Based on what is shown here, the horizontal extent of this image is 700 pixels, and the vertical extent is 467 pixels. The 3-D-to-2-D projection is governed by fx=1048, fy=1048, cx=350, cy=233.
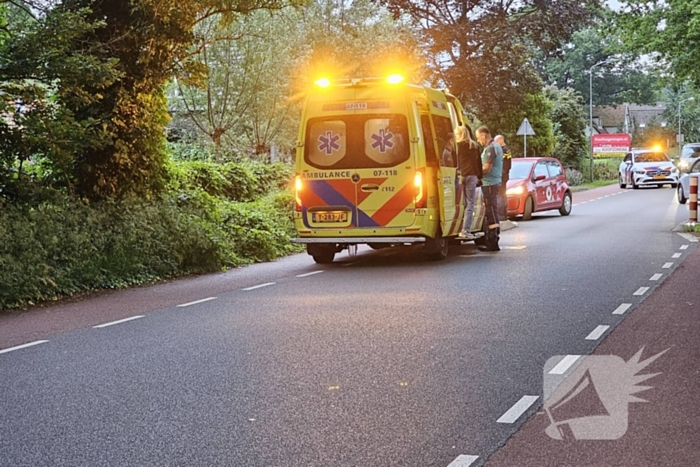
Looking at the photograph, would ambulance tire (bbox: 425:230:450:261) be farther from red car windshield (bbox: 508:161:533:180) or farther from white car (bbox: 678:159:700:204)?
white car (bbox: 678:159:700:204)

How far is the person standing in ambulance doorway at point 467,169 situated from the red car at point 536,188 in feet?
30.6

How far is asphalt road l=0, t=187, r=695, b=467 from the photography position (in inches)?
221

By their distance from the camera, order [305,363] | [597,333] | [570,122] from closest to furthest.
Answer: [305,363] < [597,333] < [570,122]

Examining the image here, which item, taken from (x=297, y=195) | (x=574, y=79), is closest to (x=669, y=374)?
(x=297, y=195)

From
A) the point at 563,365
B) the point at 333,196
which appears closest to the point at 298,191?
the point at 333,196

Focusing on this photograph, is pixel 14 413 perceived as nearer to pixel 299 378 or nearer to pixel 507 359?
pixel 299 378

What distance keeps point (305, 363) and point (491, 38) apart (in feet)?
101

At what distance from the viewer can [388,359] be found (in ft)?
26.0

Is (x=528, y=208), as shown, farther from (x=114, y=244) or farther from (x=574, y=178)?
(x=574, y=178)

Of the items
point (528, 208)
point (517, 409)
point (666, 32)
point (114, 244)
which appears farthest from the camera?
point (666, 32)

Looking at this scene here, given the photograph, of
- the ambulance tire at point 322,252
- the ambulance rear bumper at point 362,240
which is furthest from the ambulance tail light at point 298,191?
the ambulance tire at point 322,252

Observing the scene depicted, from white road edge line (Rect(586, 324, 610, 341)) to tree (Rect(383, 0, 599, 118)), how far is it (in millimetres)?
28300

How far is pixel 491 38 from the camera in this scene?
37250mm

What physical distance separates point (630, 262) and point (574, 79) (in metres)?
99.7
